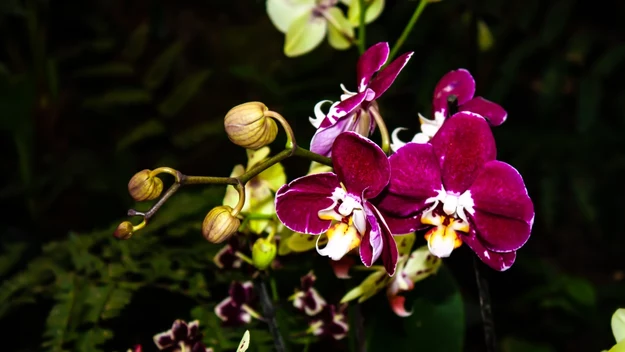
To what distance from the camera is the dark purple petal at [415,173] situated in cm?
46

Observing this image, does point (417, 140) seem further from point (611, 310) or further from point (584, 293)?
point (611, 310)

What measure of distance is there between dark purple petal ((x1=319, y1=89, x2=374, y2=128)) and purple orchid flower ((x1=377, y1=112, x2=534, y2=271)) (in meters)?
0.04

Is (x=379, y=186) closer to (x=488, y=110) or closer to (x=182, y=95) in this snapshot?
(x=488, y=110)

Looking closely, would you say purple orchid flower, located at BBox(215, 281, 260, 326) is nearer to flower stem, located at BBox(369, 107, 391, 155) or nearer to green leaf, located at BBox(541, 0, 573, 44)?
flower stem, located at BBox(369, 107, 391, 155)

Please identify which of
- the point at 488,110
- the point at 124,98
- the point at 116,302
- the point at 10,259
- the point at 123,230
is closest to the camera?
the point at 123,230

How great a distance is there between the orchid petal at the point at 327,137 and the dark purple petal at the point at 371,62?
0.09 feet

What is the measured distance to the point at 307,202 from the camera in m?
0.48

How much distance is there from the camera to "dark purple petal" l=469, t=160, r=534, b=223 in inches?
17.7

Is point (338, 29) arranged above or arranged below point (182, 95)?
above

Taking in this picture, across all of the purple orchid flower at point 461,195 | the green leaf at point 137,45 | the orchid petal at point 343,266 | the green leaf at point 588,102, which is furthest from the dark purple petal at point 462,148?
the green leaf at point 137,45

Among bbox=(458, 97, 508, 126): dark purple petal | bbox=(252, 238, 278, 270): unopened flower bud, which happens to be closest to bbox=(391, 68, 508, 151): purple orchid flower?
bbox=(458, 97, 508, 126): dark purple petal

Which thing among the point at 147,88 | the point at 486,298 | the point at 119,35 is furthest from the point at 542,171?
the point at 119,35

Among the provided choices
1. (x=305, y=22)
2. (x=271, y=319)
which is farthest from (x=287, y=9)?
(x=271, y=319)

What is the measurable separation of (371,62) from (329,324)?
0.73 feet
